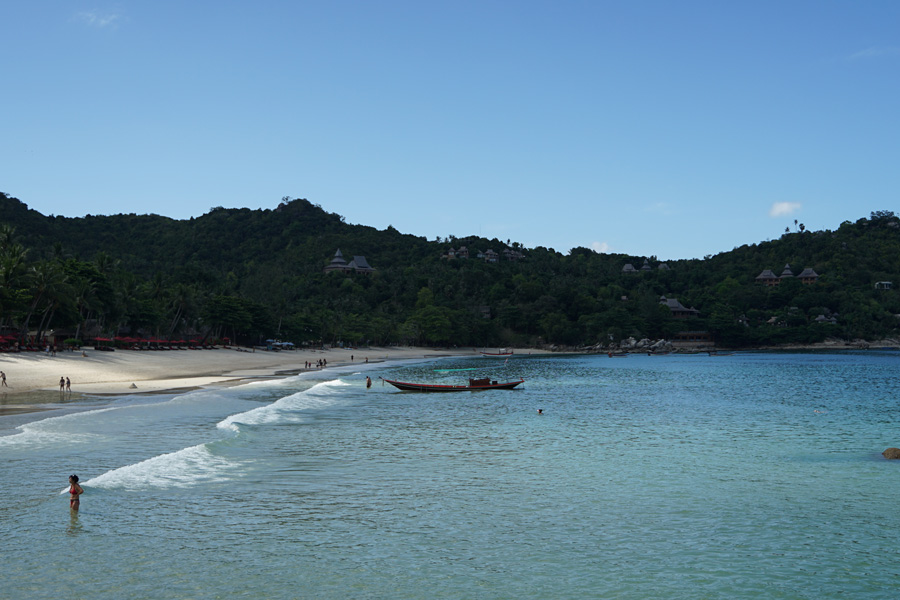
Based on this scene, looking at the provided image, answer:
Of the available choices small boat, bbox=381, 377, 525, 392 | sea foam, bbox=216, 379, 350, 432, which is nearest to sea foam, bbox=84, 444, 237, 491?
sea foam, bbox=216, 379, 350, 432

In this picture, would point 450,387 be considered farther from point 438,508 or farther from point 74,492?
point 74,492

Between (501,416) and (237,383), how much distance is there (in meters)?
32.4

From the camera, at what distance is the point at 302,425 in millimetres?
37250

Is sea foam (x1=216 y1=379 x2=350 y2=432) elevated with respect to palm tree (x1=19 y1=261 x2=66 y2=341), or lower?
lower

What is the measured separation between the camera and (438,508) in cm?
2011

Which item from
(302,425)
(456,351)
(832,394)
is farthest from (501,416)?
(456,351)

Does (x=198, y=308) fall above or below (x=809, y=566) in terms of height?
above

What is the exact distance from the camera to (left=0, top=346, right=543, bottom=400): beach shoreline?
177 feet

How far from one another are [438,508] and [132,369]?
6083 centimetres

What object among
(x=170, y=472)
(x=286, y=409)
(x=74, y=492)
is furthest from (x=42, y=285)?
(x=74, y=492)

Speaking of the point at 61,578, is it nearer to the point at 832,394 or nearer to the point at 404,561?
the point at 404,561

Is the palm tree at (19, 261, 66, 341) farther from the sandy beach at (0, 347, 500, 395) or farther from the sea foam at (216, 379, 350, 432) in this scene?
the sea foam at (216, 379, 350, 432)

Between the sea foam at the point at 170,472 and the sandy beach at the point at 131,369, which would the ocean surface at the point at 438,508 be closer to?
the sea foam at the point at 170,472

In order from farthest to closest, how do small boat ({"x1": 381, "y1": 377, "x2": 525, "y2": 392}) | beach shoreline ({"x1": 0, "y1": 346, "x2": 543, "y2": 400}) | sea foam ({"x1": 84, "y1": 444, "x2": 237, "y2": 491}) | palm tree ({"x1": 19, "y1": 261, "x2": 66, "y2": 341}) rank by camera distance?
palm tree ({"x1": 19, "y1": 261, "x2": 66, "y2": 341}) → small boat ({"x1": 381, "y1": 377, "x2": 525, "y2": 392}) → beach shoreline ({"x1": 0, "y1": 346, "x2": 543, "y2": 400}) → sea foam ({"x1": 84, "y1": 444, "x2": 237, "y2": 491})
